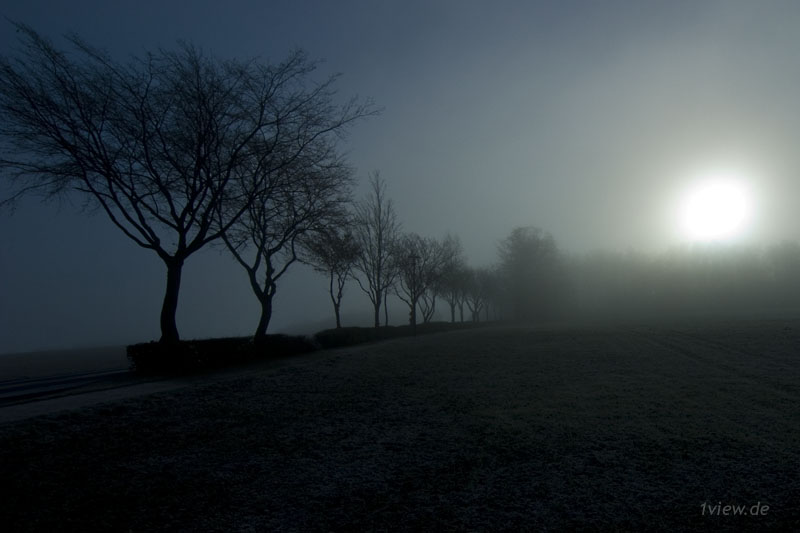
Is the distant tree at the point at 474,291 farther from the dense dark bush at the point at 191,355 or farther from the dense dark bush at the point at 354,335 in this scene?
the dense dark bush at the point at 191,355

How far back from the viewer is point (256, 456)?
8.12 meters

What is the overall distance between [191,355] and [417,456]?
12.4 meters

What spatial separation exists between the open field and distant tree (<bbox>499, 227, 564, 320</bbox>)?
204 feet

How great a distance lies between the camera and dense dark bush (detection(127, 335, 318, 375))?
57.8 ft

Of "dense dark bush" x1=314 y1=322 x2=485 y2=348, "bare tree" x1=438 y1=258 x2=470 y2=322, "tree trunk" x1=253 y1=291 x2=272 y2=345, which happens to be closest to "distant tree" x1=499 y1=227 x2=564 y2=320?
"bare tree" x1=438 y1=258 x2=470 y2=322

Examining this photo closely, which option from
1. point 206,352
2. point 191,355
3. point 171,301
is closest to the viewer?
point 191,355

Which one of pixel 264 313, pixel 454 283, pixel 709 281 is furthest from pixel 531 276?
pixel 264 313

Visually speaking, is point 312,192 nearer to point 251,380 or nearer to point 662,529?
point 251,380

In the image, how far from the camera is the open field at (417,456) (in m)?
6.06

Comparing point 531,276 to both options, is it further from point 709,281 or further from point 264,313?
point 264,313

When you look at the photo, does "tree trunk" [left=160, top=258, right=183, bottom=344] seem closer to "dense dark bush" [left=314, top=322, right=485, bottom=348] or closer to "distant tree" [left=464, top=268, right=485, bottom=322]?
"dense dark bush" [left=314, top=322, right=485, bottom=348]

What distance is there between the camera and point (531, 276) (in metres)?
76.0

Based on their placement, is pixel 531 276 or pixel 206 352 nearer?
pixel 206 352

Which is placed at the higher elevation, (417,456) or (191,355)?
(191,355)
